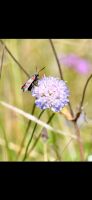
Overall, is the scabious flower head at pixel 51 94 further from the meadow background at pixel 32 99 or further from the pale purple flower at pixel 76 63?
the pale purple flower at pixel 76 63

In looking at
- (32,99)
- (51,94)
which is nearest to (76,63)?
(32,99)

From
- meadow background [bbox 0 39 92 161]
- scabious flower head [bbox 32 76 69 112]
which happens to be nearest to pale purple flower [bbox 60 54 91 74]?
meadow background [bbox 0 39 92 161]

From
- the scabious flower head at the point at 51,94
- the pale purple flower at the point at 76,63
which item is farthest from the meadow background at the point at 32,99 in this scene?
the scabious flower head at the point at 51,94
